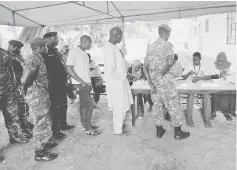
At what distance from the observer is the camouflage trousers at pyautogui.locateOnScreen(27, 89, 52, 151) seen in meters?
2.91

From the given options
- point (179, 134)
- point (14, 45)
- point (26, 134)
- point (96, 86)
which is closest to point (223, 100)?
point (179, 134)

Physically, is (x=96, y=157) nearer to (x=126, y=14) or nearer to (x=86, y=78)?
(x=86, y=78)

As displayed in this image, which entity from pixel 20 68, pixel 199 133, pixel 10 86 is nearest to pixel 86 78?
pixel 10 86

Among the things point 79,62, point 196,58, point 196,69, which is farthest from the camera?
point 196,69

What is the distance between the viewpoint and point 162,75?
3318 millimetres

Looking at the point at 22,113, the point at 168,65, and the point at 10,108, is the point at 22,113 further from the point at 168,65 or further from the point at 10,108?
the point at 168,65

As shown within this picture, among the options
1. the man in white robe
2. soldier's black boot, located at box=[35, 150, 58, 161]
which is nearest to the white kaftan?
the man in white robe

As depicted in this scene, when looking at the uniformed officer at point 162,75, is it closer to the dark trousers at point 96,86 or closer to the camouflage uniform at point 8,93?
the camouflage uniform at point 8,93

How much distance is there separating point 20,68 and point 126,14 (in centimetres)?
290

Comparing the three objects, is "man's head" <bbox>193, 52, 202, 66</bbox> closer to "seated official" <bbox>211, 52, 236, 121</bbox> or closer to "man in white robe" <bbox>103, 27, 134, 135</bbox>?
"seated official" <bbox>211, 52, 236, 121</bbox>

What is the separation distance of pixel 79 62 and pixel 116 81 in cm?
73

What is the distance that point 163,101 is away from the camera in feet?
11.4

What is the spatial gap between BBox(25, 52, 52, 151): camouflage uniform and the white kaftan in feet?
3.24

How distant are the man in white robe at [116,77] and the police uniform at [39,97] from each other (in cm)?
98
